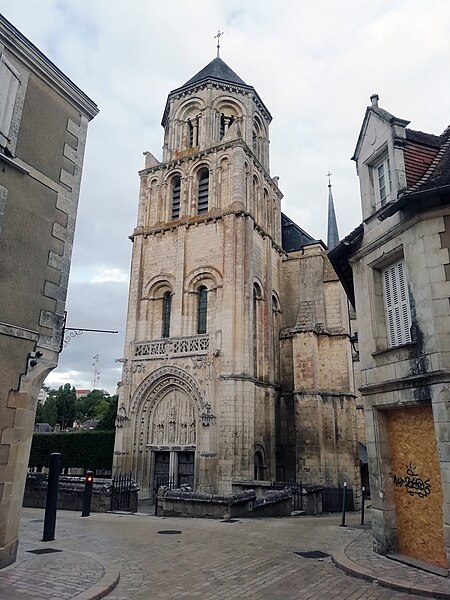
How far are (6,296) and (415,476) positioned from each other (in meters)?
7.89

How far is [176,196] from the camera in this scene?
27734 mm

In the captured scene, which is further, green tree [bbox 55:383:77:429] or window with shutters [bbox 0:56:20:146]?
green tree [bbox 55:383:77:429]

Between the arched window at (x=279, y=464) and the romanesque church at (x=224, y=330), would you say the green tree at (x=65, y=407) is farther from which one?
the arched window at (x=279, y=464)

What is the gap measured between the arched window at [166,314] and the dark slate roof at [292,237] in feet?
29.7

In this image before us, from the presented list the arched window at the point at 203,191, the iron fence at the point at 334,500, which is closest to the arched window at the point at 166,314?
the arched window at the point at 203,191

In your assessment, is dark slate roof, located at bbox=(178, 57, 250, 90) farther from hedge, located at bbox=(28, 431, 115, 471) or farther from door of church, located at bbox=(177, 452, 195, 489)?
hedge, located at bbox=(28, 431, 115, 471)

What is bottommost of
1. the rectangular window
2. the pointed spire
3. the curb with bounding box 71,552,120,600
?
the curb with bounding box 71,552,120,600

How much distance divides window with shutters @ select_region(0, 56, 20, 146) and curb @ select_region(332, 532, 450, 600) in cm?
916

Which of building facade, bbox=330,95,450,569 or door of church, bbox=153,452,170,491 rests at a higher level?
building facade, bbox=330,95,450,569

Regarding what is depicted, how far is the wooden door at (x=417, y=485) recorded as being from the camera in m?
7.73

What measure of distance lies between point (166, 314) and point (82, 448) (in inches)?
434

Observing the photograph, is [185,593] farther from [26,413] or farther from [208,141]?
[208,141]

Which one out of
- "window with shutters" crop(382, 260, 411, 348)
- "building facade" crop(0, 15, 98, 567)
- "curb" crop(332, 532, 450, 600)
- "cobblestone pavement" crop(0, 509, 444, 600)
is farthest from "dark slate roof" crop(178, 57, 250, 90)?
"curb" crop(332, 532, 450, 600)

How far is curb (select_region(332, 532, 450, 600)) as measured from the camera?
6.15 m
